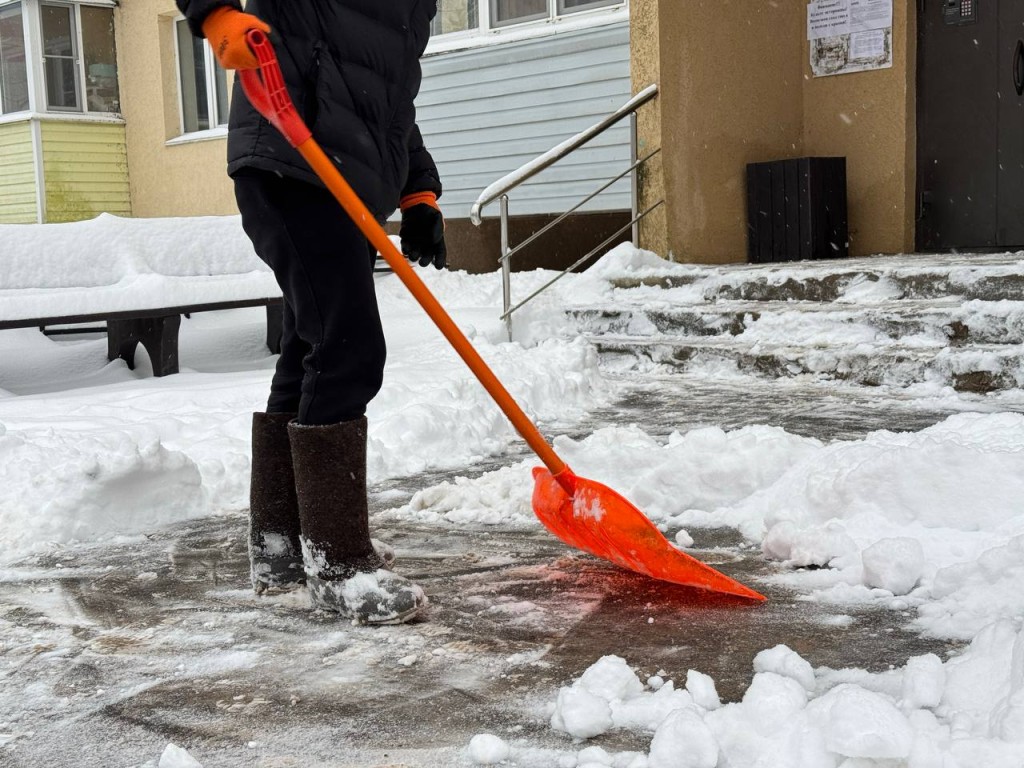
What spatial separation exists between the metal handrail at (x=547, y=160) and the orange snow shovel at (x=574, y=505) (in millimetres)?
4499

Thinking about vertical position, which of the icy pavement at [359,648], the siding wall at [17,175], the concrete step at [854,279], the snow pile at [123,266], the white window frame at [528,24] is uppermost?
the white window frame at [528,24]

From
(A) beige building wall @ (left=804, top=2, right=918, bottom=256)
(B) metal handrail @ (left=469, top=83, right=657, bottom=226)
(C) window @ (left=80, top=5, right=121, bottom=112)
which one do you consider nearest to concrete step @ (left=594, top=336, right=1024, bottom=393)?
(B) metal handrail @ (left=469, top=83, right=657, bottom=226)

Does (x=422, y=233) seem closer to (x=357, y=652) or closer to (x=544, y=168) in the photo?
(x=357, y=652)

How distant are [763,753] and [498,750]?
41 centimetres

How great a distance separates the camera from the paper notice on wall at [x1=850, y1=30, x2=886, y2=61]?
27.6 ft

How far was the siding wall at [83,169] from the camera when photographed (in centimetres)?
1568

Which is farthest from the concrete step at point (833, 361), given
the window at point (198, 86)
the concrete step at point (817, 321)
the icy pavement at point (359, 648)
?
the window at point (198, 86)

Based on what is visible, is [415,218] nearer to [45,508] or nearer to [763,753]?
[45,508]

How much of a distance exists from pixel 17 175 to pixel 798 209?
11.8m

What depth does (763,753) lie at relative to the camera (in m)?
1.72

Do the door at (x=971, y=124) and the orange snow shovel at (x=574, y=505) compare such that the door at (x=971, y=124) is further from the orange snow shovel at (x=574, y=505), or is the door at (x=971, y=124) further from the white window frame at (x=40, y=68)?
the white window frame at (x=40, y=68)

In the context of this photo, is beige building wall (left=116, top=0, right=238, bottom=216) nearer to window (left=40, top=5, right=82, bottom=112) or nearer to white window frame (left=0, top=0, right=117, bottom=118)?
white window frame (left=0, top=0, right=117, bottom=118)

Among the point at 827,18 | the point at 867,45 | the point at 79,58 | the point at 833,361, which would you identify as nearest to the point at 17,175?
the point at 79,58

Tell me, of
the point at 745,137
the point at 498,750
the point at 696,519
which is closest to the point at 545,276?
the point at 745,137
